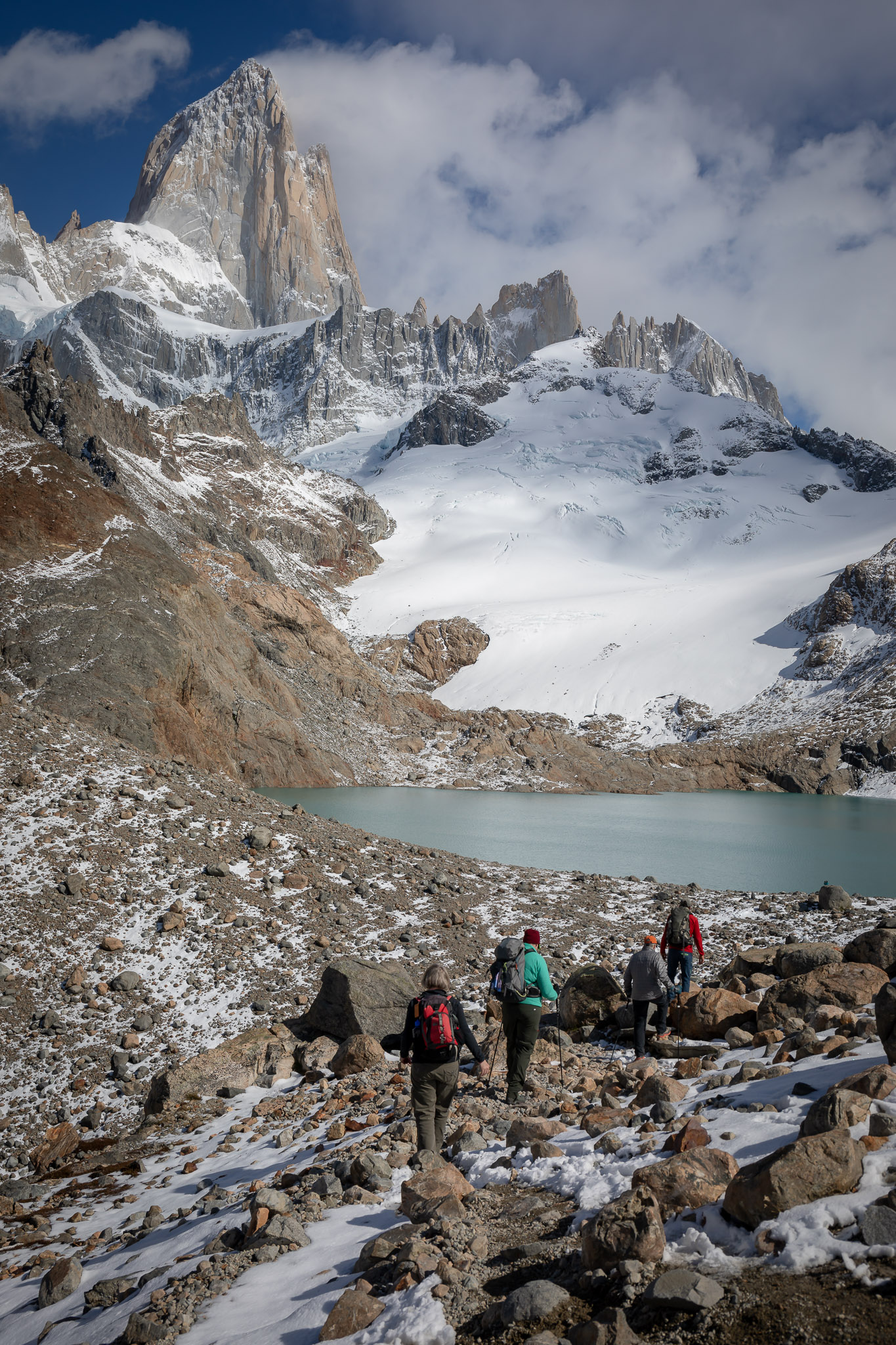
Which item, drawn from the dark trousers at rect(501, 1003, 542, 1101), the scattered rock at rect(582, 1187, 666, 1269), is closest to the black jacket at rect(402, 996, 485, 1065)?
the dark trousers at rect(501, 1003, 542, 1101)

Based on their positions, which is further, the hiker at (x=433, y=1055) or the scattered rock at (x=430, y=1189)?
the hiker at (x=433, y=1055)

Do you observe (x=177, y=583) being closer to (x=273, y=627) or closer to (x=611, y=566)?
(x=273, y=627)

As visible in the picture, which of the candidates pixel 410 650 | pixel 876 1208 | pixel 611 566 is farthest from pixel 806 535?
pixel 876 1208

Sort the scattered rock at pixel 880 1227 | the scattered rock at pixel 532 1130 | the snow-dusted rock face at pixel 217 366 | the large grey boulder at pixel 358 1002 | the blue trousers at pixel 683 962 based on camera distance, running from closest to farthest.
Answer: the scattered rock at pixel 880 1227 < the scattered rock at pixel 532 1130 < the large grey boulder at pixel 358 1002 < the blue trousers at pixel 683 962 < the snow-dusted rock face at pixel 217 366

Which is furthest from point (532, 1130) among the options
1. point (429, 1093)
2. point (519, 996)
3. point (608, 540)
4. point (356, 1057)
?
point (608, 540)

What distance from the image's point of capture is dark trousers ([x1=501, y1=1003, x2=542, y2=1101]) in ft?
22.8

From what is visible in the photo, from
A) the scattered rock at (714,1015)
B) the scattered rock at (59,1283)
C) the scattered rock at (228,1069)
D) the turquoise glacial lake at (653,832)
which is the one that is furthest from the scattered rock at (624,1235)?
the turquoise glacial lake at (653,832)

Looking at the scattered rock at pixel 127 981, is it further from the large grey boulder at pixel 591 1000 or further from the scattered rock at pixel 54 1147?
the large grey boulder at pixel 591 1000

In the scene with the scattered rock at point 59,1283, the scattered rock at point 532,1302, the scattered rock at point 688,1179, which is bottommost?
the scattered rock at point 59,1283

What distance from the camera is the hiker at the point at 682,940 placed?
10.5 metres

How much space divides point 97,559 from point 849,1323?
3596 cm

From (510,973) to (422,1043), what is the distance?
1323 millimetres

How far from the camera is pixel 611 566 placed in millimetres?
115688

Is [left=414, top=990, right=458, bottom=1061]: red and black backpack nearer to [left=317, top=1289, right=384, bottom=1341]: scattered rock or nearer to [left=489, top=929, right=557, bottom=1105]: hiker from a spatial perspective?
[left=489, top=929, right=557, bottom=1105]: hiker
